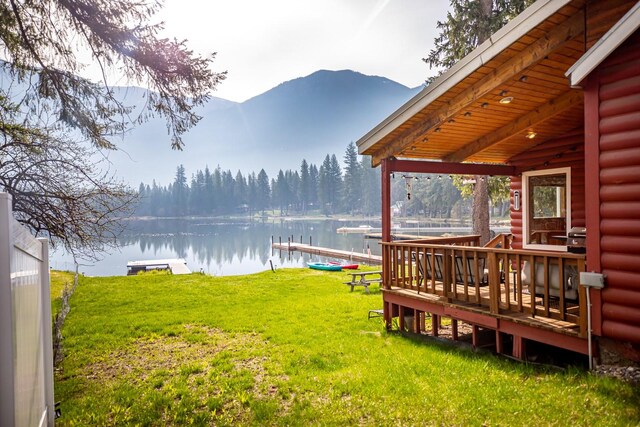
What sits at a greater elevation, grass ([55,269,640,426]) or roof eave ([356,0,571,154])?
roof eave ([356,0,571,154])

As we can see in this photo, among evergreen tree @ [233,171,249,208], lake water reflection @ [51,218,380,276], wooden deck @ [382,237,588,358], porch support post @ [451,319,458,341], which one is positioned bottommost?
lake water reflection @ [51,218,380,276]

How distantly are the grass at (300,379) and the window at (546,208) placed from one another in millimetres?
4838

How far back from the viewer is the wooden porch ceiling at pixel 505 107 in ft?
17.6

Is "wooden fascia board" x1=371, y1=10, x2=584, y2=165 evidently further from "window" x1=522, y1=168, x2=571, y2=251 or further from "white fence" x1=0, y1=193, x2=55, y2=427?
"white fence" x1=0, y1=193, x2=55, y2=427

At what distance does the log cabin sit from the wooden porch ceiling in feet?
0.07

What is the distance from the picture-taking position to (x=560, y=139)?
9109 mm

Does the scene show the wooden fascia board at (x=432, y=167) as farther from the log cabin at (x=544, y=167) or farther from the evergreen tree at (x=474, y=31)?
the evergreen tree at (x=474, y=31)

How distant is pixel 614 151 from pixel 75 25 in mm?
7804

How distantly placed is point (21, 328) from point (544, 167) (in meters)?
10.4

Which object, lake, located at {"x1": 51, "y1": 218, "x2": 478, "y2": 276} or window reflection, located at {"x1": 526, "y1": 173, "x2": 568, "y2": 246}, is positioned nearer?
window reflection, located at {"x1": 526, "y1": 173, "x2": 568, "y2": 246}

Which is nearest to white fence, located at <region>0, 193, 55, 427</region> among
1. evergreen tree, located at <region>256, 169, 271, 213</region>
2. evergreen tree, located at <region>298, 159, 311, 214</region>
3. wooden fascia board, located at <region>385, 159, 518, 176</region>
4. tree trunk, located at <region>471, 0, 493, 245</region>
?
wooden fascia board, located at <region>385, 159, 518, 176</region>

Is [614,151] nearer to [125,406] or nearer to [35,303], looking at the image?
[35,303]

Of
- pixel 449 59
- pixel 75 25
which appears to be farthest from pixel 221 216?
pixel 75 25

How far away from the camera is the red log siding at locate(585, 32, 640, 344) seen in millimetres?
4098
